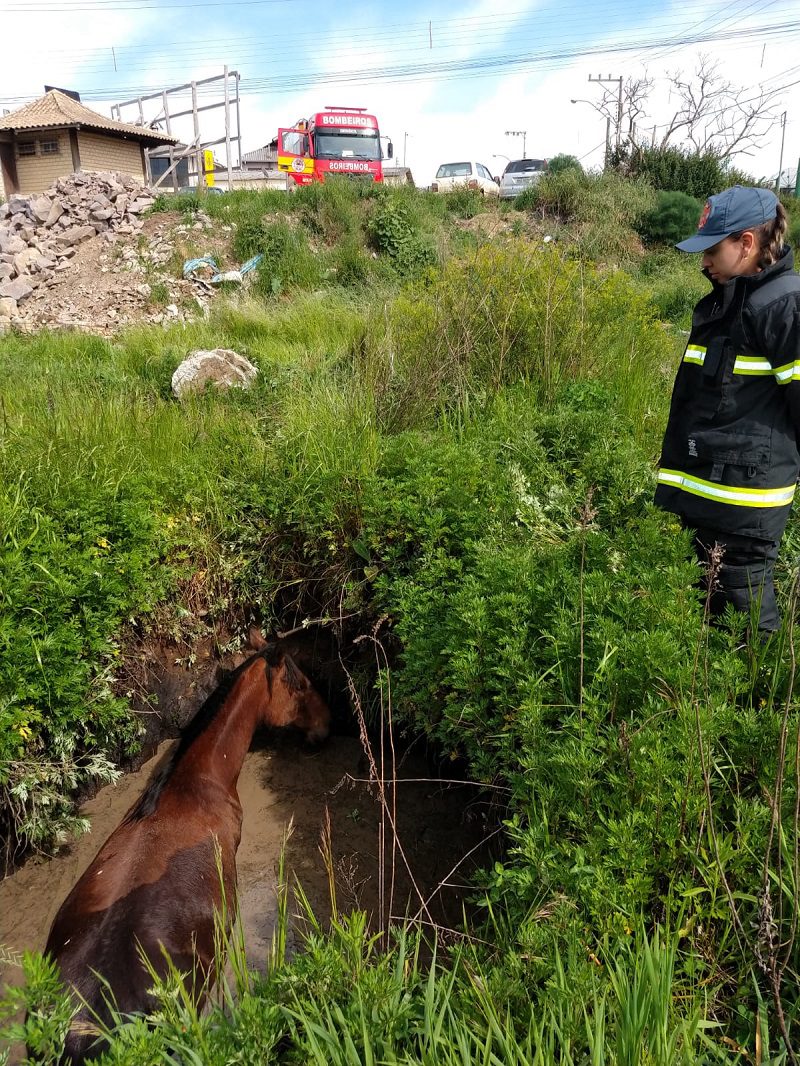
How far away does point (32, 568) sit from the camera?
3.32 metres

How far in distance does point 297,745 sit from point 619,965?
2827mm

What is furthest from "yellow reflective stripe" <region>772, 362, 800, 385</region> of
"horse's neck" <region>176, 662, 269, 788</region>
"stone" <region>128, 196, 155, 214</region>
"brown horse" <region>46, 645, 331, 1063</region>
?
"stone" <region>128, 196, 155, 214</region>

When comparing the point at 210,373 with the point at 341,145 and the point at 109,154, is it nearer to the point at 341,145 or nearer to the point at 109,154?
the point at 341,145

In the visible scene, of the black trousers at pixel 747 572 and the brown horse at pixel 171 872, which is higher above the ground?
the black trousers at pixel 747 572

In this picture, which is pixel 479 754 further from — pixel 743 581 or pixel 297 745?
pixel 297 745

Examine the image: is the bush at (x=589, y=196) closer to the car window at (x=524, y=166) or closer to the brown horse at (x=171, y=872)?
A: the car window at (x=524, y=166)

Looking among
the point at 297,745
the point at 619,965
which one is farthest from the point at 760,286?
the point at 297,745

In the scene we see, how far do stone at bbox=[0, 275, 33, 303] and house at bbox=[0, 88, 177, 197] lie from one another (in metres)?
13.7

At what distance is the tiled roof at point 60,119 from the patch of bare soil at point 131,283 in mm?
13056

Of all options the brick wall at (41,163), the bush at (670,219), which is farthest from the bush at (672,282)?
the brick wall at (41,163)

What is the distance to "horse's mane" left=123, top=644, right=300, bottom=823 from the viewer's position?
3.22 meters

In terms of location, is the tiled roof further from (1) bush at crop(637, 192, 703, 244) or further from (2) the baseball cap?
(2) the baseball cap

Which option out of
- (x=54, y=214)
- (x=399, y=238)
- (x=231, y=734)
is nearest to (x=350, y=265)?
(x=399, y=238)

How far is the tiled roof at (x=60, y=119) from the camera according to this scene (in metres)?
24.7
